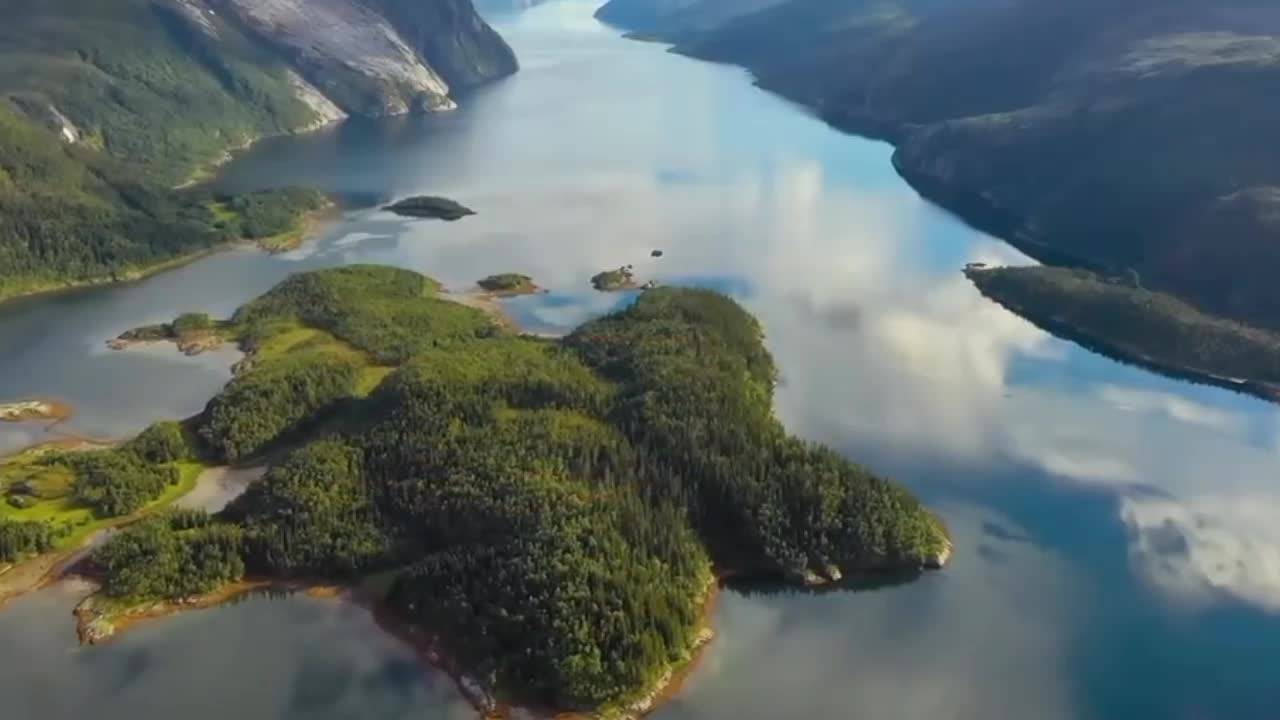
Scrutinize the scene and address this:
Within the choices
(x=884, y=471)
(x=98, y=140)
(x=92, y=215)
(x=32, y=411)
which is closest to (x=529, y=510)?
(x=884, y=471)

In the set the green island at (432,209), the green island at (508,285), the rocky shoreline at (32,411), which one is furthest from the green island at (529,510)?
the green island at (432,209)

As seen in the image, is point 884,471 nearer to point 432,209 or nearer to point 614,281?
point 614,281

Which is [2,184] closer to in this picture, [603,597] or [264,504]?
[264,504]

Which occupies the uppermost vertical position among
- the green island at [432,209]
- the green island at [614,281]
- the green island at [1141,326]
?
the green island at [1141,326]

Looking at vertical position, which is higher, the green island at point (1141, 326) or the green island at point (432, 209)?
the green island at point (1141, 326)

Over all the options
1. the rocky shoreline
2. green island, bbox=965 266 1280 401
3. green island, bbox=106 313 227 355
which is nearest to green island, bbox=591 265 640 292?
green island, bbox=965 266 1280 401

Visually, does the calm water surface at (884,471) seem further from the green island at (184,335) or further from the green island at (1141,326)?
the green island at (1141,326)
